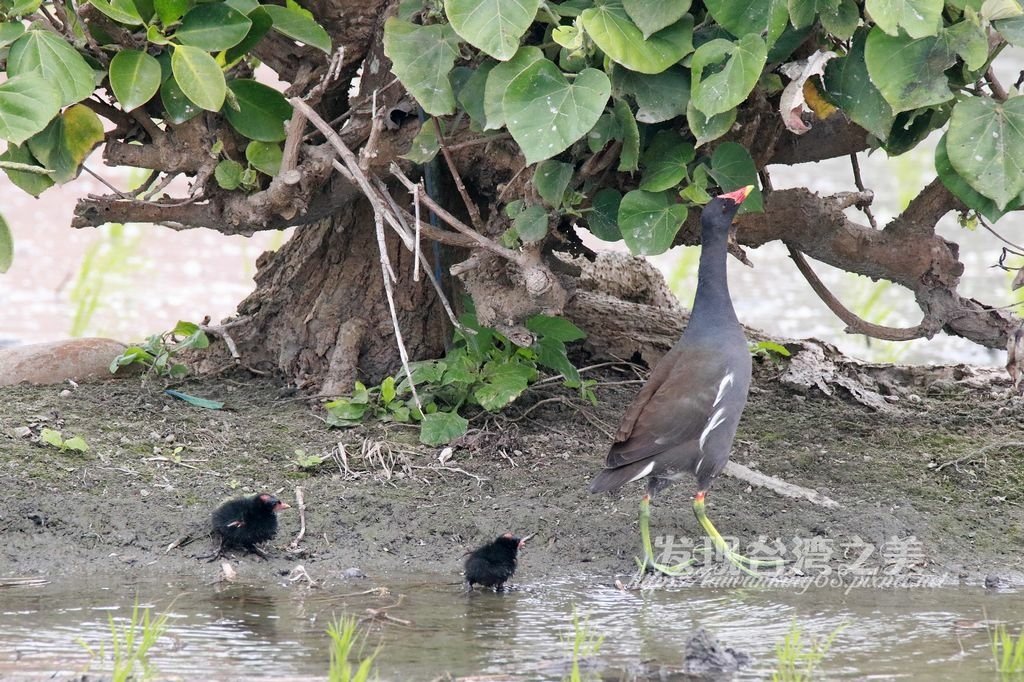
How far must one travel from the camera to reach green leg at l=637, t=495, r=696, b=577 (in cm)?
431

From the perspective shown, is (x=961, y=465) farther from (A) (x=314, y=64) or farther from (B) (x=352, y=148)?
(A) (x=314, y=64)

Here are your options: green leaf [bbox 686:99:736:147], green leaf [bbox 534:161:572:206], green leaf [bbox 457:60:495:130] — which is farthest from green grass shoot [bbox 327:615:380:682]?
green leaf [bbox 686:99:736:147]

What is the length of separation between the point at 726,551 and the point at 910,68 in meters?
1.64

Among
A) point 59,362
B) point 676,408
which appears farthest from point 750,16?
point 59,362

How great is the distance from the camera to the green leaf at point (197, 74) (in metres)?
4.24

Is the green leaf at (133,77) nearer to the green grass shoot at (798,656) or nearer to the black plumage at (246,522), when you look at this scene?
the black plumage at (246,522)

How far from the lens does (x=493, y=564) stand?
4.05 metres

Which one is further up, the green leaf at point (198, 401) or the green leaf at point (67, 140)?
the green leaf at point (67, 140)

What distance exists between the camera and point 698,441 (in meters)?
4.46

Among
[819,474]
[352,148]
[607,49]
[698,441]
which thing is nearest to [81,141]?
[352,148]

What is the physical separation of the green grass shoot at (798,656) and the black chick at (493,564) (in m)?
0.89

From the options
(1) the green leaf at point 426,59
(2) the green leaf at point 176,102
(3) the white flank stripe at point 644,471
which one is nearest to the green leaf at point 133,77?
(2) the green leaf at point 176,102

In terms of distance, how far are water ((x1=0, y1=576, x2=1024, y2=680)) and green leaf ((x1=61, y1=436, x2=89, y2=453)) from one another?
33.4 inches

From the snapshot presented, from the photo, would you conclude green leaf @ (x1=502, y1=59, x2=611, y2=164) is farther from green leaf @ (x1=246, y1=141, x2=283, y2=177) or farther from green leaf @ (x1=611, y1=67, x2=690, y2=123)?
green leaf @ (x1=246, y1=141, x2=283, y2=177)
